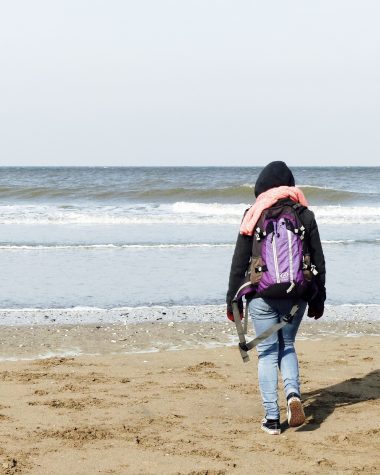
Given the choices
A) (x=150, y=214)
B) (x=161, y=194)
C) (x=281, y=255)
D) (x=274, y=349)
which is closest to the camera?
(x=281, y=255)

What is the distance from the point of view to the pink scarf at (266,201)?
4754 mm

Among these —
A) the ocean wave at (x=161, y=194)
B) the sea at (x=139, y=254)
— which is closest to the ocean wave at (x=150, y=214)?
the sea at (x=139, y=254)

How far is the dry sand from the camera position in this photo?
4375 mm

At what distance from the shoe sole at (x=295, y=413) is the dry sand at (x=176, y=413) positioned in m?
0.09

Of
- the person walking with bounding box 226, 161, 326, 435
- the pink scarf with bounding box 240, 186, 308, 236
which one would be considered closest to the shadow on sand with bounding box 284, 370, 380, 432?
the person walking with bounding box 226, 161, 326, 435

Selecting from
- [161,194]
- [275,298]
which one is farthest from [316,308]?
[161,194]

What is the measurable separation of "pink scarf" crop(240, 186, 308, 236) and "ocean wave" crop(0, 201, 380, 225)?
1836cm

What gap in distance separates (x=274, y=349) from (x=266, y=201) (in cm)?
94

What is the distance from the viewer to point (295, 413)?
4859 millimetres

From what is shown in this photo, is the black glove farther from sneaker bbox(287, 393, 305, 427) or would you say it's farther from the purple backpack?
sneaker bbox(287, 393, 305, 427)

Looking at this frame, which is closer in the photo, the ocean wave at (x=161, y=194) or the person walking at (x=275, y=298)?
the person walking at (x=275, y=298)

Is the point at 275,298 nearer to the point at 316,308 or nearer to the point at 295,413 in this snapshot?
the point at 316,308

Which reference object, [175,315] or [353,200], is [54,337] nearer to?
[175,315]

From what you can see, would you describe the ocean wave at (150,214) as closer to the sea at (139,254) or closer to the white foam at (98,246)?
the sea at (139,254)
